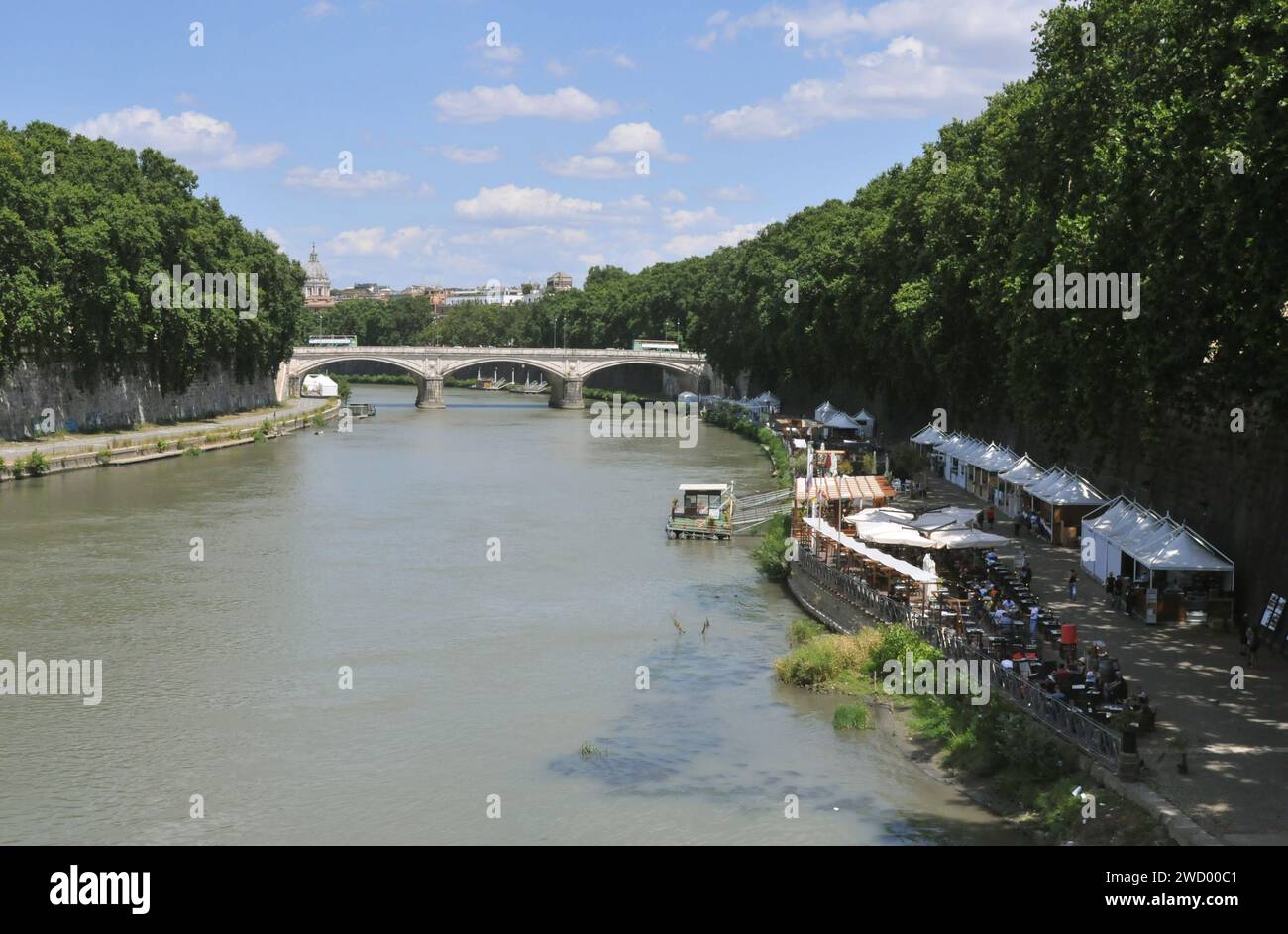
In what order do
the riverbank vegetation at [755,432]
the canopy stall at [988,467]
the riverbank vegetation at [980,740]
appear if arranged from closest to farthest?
the riverbank vegetation at [980,740], the canopy stall at [988,467], the riverbank vegetation at [755,432]

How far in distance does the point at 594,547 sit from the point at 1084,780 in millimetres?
23464

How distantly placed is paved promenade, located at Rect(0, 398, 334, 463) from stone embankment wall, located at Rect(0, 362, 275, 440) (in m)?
0.84

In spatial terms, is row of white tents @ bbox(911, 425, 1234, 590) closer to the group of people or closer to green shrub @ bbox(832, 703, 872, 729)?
the group of people

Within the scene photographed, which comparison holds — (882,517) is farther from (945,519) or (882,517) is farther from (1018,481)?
(1018,481)

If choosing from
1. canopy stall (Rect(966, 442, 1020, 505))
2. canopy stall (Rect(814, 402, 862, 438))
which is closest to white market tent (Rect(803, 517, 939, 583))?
canopy stall (Rect(966, 442, 1020, 505))

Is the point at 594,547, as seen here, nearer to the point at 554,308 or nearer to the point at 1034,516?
the point at 1034,516

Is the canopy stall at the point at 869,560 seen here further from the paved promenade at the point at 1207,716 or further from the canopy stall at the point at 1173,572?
the canopy stall at the point at 1173,572

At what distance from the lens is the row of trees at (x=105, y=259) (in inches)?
2156

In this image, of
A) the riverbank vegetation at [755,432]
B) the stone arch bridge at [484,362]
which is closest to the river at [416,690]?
the riverbank vegetation at [755,432]

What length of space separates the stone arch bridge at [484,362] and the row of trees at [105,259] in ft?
69.0

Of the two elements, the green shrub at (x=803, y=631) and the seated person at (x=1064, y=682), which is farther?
the green shrub at (x=803, y=631)

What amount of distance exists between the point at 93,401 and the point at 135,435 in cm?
275

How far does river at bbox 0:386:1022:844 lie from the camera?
18562 mm
